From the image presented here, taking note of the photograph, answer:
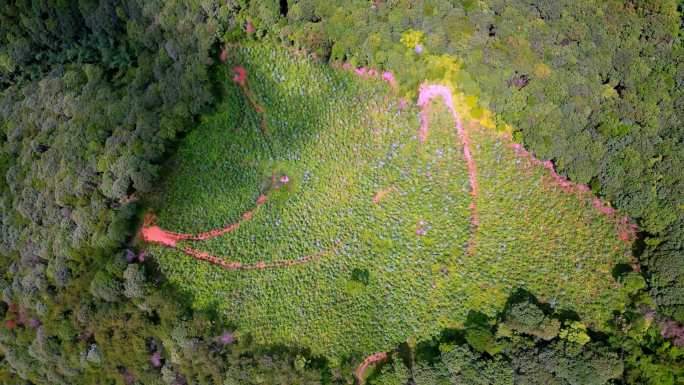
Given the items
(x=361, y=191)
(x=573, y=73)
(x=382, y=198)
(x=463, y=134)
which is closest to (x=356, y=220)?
(x=361, y=191)

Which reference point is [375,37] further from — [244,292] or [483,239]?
[244,292]

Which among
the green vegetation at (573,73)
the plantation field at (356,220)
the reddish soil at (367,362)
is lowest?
the reddish soil at (367,362)

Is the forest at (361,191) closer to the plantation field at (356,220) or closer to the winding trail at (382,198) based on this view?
the plantation field at (356,220)

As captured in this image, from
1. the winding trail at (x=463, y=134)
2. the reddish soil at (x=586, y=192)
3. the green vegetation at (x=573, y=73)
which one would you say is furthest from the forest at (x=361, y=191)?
the winding trail at (x=463, y=134)

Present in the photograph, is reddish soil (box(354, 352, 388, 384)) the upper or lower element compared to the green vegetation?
lower

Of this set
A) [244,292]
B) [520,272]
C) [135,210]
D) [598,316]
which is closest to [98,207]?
[135,210]

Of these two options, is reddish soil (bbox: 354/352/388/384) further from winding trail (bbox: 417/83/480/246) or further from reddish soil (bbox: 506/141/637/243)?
reddish soil (bbox: 506/141/637/243)

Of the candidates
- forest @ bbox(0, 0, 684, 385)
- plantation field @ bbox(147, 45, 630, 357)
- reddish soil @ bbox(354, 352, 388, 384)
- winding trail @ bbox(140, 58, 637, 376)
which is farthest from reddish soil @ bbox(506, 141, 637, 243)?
reddish soil @ bbox(354, 352, 388, 384)
